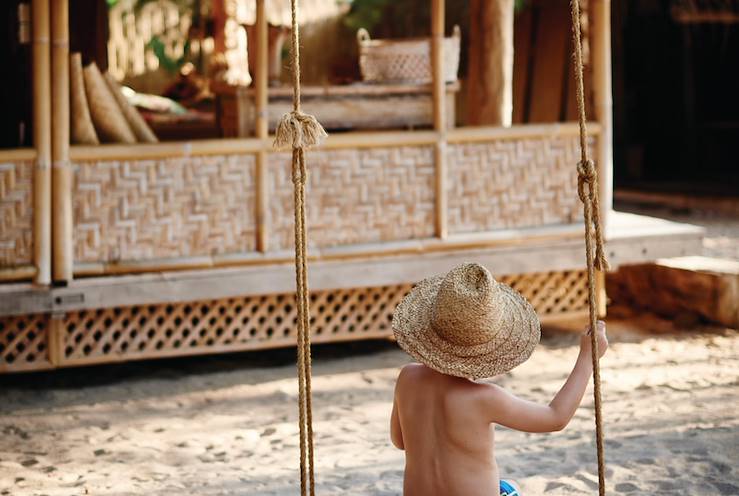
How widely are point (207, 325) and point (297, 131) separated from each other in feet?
12.4

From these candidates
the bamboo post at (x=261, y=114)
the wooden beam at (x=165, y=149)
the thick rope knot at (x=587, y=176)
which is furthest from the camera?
the bamboo post at (x=261, y=114)

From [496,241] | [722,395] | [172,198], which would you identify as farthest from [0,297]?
[722,395]

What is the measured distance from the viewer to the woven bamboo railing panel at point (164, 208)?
6254 millimetres

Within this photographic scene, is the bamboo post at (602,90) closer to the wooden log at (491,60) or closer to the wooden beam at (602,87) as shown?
the wooden beam at (602,87)

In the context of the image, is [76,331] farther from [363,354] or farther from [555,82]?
[555,82]

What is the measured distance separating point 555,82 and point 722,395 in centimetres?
792

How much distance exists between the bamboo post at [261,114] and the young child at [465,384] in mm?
3564

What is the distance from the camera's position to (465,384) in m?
3.00

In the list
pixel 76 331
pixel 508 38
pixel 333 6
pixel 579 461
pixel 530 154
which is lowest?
pixel 579 461

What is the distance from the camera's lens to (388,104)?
7094mm

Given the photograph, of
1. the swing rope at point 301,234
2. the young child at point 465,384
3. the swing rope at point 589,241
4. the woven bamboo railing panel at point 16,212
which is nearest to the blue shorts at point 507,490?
the young child at point 465,384

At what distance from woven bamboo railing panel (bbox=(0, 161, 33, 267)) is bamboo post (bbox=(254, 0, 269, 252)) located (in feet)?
4.67

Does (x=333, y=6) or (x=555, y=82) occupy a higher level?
(x=333, y=6)

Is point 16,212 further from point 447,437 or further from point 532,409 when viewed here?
point 532,409
